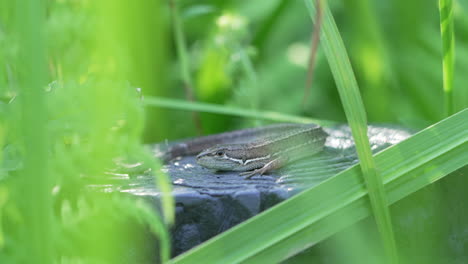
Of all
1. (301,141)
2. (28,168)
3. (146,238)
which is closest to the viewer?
(28,168)

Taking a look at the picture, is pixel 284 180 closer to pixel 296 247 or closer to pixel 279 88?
pixel 296 247

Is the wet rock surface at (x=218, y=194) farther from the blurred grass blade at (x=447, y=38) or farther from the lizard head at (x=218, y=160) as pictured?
the blurred grass blade at (x=447, y=38)

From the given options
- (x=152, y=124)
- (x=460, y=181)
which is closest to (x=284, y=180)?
(x=460, y=181)

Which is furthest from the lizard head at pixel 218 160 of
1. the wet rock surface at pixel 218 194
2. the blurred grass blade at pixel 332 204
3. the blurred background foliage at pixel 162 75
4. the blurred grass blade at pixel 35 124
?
the blurred grass blade at pixel 35 124

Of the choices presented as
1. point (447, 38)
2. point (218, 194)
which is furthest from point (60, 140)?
point (447, 38)

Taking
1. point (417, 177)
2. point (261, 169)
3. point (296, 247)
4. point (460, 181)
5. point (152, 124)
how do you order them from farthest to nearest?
point (152, 124), point (261, 169), point (460, 181), point (417, 177), point (296, 247)

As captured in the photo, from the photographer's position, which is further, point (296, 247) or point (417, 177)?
point (417, 177)

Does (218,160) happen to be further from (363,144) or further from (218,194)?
(363,144)
